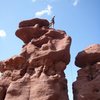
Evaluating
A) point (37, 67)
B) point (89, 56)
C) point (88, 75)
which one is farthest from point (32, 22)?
point (88, 75)

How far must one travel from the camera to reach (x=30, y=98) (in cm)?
2830

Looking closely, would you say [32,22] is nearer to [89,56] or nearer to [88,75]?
[89,56]

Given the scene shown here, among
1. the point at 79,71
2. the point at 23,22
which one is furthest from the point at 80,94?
the point at 23,22

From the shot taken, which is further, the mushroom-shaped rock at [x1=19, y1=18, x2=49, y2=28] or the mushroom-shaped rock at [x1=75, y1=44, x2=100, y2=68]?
the mushroom-shaped rock at [x1=19, y1=18, x2=49, y2=28]

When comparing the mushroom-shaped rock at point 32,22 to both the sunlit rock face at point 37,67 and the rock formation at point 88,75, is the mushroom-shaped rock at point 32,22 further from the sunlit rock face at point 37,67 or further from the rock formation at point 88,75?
the rock formation at point 88,75

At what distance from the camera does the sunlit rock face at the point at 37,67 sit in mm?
28797

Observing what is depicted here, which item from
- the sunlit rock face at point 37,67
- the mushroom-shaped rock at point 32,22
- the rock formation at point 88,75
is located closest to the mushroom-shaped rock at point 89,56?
the rock formation at point 88,75

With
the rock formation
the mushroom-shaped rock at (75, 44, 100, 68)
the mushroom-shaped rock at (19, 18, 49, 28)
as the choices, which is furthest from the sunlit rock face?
the mushroom-shaped rock at (75, 44, 100, 68)

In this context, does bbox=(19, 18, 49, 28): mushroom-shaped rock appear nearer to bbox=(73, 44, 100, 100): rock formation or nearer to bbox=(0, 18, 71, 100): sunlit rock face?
bbox=(0, 18, 71, 100): sunlit rock face

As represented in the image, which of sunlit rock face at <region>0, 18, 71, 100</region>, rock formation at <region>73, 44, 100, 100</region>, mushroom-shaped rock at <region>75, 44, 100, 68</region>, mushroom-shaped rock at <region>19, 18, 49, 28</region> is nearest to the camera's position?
sunlit rock face at <region>0, 18, 71, 100</region>

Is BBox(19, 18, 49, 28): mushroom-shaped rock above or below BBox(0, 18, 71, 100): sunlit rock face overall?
above

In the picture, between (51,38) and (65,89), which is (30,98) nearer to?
(65,89)

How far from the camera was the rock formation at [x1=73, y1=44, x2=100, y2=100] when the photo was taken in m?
29.8

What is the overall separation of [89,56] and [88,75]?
106 inches
